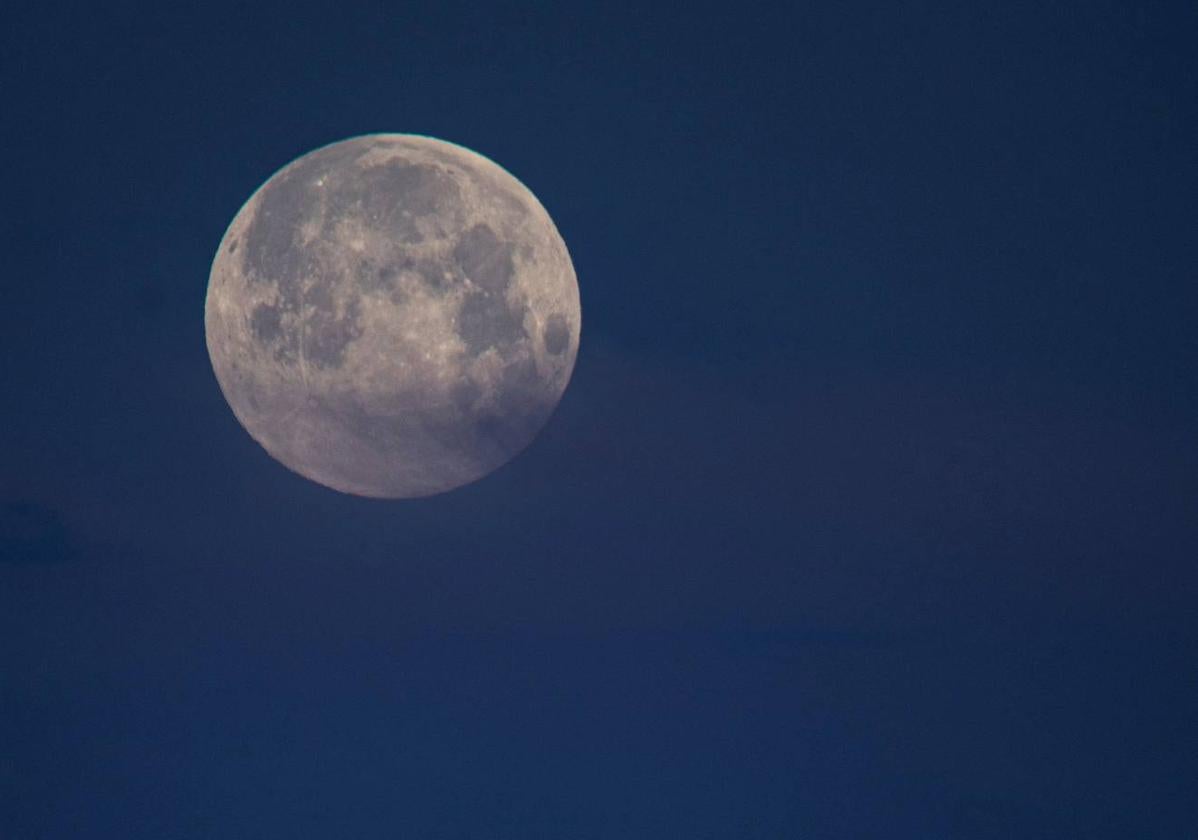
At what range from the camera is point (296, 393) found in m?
7.25

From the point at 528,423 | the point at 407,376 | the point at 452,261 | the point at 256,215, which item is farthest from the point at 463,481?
the point at 256,215

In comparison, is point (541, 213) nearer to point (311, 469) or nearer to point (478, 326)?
point (478, 326)

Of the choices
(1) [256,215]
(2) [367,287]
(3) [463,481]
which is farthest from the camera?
(3) [463,481]

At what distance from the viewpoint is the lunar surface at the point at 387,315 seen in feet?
23.0

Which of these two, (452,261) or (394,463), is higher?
(452,261)

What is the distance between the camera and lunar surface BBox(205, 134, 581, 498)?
7023 millimetres

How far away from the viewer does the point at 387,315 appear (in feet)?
23.0

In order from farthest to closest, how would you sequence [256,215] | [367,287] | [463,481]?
[463,481]
[256,215]
[367,287]

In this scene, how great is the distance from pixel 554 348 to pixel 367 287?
55.1 inches

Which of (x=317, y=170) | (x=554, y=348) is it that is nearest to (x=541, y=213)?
(x=554, y=348)

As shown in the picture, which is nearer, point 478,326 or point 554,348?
point 478,326

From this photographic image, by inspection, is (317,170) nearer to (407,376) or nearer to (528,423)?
(407,376)

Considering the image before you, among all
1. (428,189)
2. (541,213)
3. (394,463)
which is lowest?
(394,463)

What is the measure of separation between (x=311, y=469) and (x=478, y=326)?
5.04 ft
